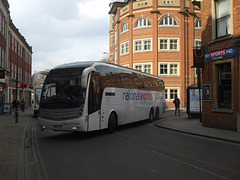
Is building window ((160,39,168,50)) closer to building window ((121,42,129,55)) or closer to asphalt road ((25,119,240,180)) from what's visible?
building window ((121,42,129,55))

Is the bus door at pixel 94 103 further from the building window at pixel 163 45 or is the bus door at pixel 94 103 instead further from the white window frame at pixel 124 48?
the white window frame at pixel 124 48

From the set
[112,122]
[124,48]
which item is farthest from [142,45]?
[112,122]

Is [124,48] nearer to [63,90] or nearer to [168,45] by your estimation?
[168,45]

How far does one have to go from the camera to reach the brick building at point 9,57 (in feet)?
90.8

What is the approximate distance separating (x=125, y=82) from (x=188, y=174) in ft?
27.3

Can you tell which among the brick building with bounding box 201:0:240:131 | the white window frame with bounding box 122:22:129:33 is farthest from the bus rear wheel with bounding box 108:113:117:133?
the white window frame with bounding box 122:22:129:33

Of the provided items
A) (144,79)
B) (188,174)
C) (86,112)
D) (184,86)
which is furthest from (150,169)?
(184,86)

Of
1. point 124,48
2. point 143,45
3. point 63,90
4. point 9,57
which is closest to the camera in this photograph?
point 63,90

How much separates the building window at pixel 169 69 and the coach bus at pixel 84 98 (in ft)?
78.5

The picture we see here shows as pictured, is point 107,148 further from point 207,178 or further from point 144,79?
point 144,79

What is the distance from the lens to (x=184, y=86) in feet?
119

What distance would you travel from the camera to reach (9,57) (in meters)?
33.6

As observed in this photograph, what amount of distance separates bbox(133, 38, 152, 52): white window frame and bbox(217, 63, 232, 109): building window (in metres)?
24.1

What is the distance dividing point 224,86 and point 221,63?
1.23 m
